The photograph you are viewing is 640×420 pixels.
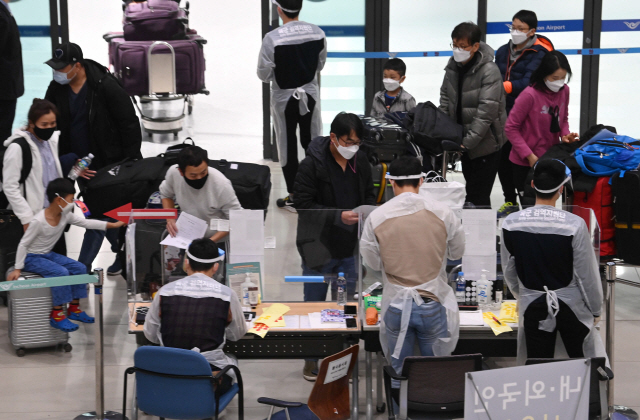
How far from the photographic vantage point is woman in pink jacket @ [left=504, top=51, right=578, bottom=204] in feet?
19.9

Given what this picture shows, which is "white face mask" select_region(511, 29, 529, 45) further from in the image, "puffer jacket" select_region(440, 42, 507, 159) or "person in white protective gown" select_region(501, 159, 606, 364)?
"person in white protective gown" select_region(501, 159, 606, 364)

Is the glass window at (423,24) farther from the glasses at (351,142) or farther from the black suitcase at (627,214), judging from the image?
the glasses at (351,142)

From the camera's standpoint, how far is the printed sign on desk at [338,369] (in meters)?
4.00

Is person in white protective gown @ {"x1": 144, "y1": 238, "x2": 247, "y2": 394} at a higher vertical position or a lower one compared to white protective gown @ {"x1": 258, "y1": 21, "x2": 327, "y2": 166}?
lower

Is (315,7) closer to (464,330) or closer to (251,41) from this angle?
(251,41)

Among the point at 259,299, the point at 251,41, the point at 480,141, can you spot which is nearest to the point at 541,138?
the point at 480,141

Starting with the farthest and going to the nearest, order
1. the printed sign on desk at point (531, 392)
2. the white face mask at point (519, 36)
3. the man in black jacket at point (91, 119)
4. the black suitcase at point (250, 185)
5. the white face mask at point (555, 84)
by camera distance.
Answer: the white face mask at point (519, 36) → the man in black jacket at point (91, 119) → the white face mask at point (555, 84) → the black suitcase at point (250, 185) → the printed sign on desk at point (531, 392)

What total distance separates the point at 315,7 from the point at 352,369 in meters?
6.28

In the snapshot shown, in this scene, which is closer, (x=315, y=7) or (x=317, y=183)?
(x=317, y=183)

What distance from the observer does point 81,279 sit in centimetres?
450

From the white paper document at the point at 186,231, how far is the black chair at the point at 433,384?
4.68 ft

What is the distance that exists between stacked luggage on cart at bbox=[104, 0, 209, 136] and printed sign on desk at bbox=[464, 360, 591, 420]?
659 centimetres

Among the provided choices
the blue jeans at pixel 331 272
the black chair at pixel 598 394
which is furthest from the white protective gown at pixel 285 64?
the black chair at pixel 598 394

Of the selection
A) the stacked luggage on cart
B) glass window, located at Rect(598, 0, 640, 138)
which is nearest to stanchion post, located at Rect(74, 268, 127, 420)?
the stacked luggage on cart
